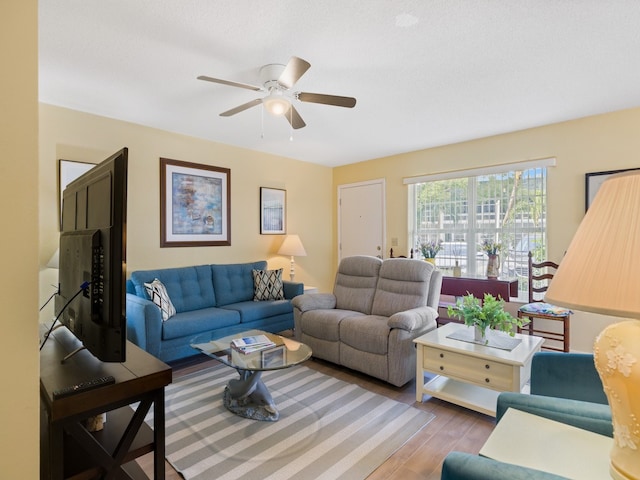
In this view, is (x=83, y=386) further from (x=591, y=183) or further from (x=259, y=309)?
(x=591, y=183)

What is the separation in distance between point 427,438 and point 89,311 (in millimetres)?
2023

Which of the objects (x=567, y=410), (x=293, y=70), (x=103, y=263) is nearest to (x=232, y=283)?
(x=293, y=70)

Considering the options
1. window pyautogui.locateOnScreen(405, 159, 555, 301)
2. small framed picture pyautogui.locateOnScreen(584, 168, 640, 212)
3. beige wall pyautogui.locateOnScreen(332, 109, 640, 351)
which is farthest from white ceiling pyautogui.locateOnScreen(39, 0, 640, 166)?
window pyautogui.locateOnScreen(405, 159, 555, 301)

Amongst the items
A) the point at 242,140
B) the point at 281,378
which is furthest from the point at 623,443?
the point at 242,140

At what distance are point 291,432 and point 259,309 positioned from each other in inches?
68.6

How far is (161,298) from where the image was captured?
3.24 meters

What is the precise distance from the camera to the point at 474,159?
4.27 meters

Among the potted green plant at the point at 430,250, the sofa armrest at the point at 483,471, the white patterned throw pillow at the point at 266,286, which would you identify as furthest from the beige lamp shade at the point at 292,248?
the sofa armrest at the point at 483,471

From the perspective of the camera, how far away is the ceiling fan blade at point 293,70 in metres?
1.96

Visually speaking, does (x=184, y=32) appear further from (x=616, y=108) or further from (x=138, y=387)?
(x=616, y=108)

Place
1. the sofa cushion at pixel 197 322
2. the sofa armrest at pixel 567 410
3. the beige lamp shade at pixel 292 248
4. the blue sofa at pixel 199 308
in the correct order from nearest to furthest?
1. the sofa armrest at pixel 567 410
2. the blue sofa at pixel 199 308
3. the sofa cushion at pixel 197 322
4. the beige lamp shade at pixel 292 248

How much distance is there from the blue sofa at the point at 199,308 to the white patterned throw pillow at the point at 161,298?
0.05 m

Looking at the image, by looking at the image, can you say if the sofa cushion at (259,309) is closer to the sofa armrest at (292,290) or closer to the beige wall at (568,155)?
the sofa armrest at (292,290)

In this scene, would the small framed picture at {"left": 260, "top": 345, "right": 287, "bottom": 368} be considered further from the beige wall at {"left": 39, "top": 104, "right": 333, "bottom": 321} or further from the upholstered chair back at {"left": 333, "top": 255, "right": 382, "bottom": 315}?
the beige wall at {"left": 39, "top": 104, "right": 333, "bottom": 321}
